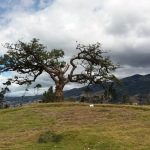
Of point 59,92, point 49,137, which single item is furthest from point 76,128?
point 59,92

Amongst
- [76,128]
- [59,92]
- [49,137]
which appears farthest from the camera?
[59,92]

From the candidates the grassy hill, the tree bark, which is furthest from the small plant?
the tree bark

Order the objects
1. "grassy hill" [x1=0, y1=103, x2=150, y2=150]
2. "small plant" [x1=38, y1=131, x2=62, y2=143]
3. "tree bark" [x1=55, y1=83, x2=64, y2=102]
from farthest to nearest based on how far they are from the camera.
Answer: "tree bark" [x1=55, y1=83, x2=64, y2=102] < "small plant" [x1=38, y1=131, x2=62, y2=143] < "grassy hill" [x1=0, y1=103, x2=150, y2=150]

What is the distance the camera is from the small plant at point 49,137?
27.2 meters

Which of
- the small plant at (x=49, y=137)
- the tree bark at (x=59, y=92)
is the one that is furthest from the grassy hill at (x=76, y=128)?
the tree bark at (x=59, y=92)

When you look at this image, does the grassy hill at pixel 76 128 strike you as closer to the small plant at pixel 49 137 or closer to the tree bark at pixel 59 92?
the small plant at pixel 49 137

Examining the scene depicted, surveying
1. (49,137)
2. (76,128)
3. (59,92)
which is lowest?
(49,137)

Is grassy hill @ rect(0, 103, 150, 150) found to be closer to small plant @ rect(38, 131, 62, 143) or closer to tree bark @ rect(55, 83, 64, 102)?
small plant @ rect(38, 131, 62, 143)

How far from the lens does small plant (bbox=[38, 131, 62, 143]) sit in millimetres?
27181

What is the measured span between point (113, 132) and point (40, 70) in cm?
3770

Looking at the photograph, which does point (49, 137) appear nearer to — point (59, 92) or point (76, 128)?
point (76, 128)

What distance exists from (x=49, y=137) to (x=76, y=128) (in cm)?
305

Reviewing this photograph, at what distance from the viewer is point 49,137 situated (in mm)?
27531

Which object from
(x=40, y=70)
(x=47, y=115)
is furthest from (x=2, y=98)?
(x=47, y=115)
